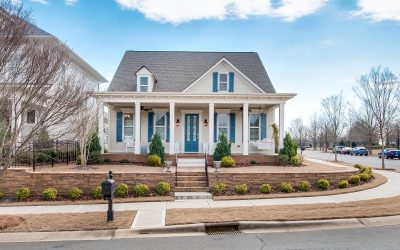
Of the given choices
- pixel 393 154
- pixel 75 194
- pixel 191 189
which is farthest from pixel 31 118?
pixel 393 154

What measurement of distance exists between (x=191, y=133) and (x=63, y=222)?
13416 mm

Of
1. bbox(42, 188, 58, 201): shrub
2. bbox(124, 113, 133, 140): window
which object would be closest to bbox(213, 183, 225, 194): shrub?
bbox(42, 188, 58, 201): shrub

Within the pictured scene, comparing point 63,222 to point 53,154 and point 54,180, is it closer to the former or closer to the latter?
point 54,180

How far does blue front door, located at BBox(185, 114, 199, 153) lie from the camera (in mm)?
20875

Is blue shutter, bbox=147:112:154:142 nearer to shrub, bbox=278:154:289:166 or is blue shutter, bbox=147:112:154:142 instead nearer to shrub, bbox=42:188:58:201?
shrub, bbox=278:154:289:166

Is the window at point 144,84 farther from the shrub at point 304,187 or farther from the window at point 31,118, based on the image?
the shrub at point 304,187

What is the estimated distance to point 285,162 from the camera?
715 inches

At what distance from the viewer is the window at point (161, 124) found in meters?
21.0

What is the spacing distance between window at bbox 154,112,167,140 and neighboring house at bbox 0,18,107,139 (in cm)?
455

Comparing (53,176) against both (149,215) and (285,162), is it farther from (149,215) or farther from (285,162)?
(285,162)

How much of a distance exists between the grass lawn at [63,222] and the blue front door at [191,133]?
38.8 feet

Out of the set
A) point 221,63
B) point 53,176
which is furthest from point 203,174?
point 221,63

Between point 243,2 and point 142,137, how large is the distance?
441 inches

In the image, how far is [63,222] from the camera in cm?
812
